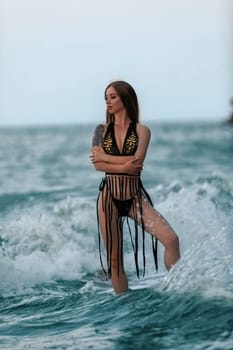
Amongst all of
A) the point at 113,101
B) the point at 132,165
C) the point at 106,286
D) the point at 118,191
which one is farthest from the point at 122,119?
the point at 106,286

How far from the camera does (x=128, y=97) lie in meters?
6.94

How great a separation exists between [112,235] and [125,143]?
756 mm

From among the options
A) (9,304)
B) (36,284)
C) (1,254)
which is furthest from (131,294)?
(1,254)

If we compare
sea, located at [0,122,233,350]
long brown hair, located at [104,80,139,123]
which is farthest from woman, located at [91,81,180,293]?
sea, located at [0,122,233,350]

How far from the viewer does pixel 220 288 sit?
6.98 meters

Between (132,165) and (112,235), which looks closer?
(132,165)

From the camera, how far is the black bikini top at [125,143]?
22.6ft

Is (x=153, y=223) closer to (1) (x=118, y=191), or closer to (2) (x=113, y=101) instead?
(1) (x=118, y=191)

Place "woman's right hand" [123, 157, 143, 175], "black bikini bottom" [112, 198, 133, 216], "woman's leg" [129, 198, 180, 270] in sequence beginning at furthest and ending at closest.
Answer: "black bikini bottom" [112, 198, 133, 216] → "woman's leg" [129, 198, 180, 270] → "woman's right hand" [123, 157, 143, 175]

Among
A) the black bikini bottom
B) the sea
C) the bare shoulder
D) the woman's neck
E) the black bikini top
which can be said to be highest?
the woman's neck

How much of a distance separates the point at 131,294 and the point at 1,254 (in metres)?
3.17

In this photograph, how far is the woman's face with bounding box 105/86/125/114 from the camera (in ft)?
22.8

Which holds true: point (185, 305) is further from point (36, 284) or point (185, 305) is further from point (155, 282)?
point (36, 284)

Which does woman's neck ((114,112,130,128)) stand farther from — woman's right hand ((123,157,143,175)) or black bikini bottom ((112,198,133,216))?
black bikini bottom ((112,198,133,216))
